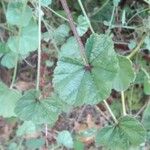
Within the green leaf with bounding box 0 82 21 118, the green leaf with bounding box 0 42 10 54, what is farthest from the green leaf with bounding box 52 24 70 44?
the green leaf with bounding box 0 82 21 118

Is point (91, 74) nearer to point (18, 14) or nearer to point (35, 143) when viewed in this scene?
point (18, 14)

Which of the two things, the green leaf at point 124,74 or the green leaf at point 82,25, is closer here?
the green leaf at point 124,74

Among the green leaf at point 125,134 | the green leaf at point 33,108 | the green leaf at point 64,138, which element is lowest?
the green leaf at point 64,138

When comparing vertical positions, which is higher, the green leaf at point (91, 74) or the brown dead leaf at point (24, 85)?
the green leaf at point (91, 74)

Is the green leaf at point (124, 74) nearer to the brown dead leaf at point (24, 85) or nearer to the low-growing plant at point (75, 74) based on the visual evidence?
the low-growing plant at point (75, 74)

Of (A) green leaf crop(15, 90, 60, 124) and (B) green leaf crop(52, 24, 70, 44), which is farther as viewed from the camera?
(B) green leaf crop(52, 24, 70, 44)

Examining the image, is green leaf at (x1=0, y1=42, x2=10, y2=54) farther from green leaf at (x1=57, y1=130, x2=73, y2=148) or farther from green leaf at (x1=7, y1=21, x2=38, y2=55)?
green leaf at (x1=57, y1=130, x2=73, y2=148)

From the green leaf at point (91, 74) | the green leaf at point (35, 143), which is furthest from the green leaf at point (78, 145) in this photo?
the green leaf at point (91, 74)
